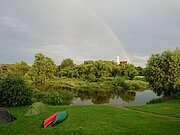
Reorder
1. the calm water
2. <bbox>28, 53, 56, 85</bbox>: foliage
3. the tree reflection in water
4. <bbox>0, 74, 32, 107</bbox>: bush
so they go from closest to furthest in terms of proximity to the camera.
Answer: <bbox>0, 74, 32, 107</bbox>: bush < the calm water < the tree reflection in water < <bbox>28, 53, 56, 85</bbox>: foliage

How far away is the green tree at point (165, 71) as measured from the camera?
38.9 m

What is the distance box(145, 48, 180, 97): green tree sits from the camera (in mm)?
38938

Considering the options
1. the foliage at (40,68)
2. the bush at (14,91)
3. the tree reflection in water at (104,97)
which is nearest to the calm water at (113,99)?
the tree reflection in water at (104,97)

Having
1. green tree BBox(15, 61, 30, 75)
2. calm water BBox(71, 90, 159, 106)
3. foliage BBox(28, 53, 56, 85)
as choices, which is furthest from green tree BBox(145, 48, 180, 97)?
green tree BBox(15, 61, 30, 75)

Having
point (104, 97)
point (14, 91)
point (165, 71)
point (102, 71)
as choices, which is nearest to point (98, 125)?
point (14, 91)

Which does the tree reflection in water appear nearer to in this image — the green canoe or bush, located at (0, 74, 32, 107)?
bush, located at (0, 74, 32, 107)

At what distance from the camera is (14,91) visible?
27.5 metres

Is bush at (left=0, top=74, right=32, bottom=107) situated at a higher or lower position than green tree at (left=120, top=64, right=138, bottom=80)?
lower

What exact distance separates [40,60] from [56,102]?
45.5m

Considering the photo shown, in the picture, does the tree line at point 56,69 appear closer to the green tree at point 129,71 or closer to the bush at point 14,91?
the green tree at point 129,71

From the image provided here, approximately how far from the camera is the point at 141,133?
1577 cm

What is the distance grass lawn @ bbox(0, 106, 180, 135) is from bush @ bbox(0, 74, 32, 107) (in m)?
4.97

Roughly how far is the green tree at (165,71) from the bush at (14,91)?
2138cm

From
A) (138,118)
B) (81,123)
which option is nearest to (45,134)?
(81,123)
